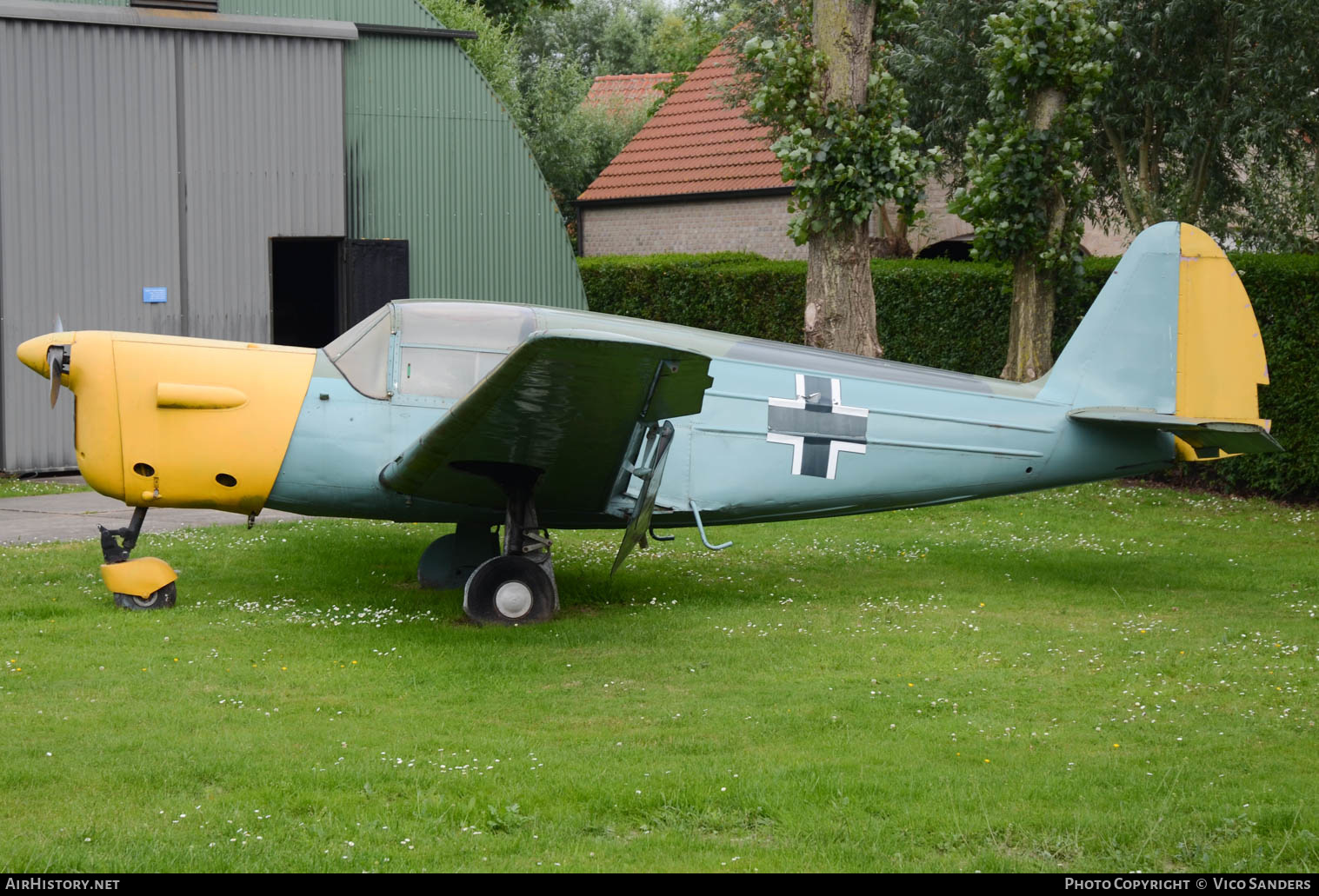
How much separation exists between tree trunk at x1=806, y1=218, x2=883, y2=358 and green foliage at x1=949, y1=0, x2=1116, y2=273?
1.36 metres

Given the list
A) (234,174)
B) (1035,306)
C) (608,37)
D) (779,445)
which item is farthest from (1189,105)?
(608,37)

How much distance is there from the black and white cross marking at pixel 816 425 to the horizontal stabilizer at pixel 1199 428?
5.45 feet

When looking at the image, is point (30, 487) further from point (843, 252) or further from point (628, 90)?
point (628, 90)

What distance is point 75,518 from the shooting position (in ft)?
42.3

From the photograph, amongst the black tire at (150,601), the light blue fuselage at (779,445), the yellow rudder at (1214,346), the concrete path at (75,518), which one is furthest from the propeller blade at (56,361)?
the yellow rudder at (1214,346)

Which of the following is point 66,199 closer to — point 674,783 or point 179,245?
point 179,245

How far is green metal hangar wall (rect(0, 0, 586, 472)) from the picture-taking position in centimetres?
1583

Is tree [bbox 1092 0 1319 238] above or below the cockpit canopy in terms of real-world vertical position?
above

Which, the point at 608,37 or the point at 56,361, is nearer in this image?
the point at 56,361

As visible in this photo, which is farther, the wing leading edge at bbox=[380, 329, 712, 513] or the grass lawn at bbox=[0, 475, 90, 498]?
the grass lawn at bbox=[0, 475, 90, 498]

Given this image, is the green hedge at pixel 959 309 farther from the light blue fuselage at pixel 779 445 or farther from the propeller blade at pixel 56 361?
the propeller blade at pixel 56 361

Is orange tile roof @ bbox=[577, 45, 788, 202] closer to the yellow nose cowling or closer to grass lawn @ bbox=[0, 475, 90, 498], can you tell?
grass lawn @ bbox=[0, 475, 90, 498]

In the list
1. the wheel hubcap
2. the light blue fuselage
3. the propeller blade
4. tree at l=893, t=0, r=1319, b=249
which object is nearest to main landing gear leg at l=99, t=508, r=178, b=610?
the light blue fuselage

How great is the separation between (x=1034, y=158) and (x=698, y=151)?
12931mm
